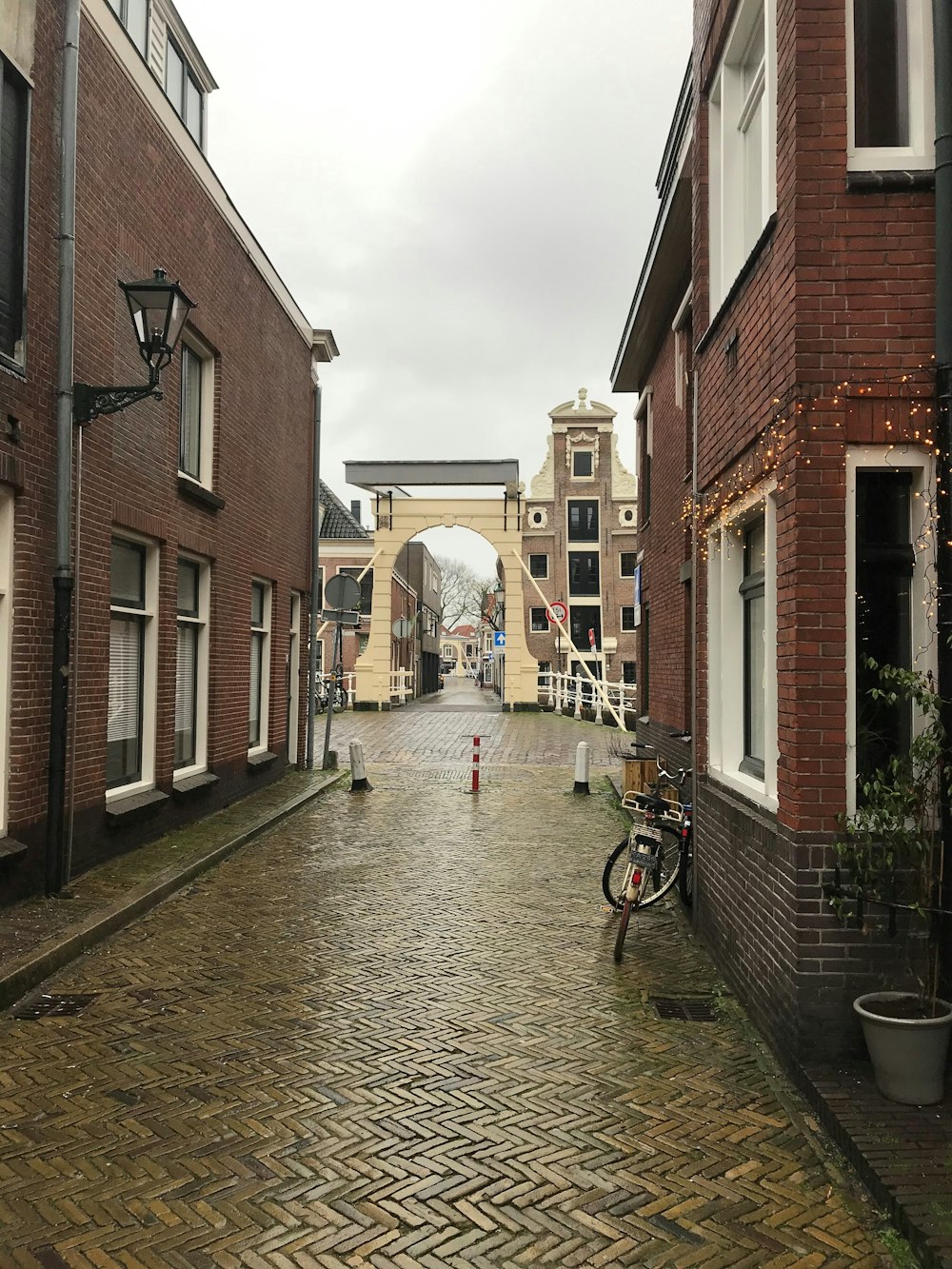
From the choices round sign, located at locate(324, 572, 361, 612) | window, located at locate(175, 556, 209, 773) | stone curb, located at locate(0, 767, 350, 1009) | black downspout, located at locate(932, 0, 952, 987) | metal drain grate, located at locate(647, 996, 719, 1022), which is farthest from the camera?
round sign, located at locate(324, 572, 361, 612)

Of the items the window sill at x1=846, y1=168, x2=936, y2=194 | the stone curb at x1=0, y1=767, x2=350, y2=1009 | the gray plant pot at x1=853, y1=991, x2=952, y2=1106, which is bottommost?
the stone curb at x1=0, y1=767, x2=350, y2=1009

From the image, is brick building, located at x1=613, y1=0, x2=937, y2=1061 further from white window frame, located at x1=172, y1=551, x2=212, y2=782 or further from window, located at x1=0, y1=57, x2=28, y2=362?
white window frame, located at x1=172, y1=551, x2=212, y2=782

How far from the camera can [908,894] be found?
4.50 metres

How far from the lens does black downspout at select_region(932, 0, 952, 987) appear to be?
14.5 ft

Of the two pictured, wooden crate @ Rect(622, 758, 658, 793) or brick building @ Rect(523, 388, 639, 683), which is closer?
wooden crate @ Rect(622, 758, 658, 793)


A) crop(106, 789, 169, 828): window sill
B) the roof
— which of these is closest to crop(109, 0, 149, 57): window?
crop(106, 789, 169, 828): window sill

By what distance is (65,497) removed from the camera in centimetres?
764

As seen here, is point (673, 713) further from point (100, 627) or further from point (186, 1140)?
point (186, 1140)

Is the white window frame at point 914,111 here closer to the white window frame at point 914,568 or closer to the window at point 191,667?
the white window frame at point 914,568

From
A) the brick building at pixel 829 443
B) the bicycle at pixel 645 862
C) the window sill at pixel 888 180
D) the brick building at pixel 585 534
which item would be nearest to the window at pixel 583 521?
the brick building at pixel 585 534

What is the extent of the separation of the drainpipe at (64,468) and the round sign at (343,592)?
8725mm

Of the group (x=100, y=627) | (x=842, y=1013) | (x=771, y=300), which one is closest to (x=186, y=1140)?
(x=842, y=1013)

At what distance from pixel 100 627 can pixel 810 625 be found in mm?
6269

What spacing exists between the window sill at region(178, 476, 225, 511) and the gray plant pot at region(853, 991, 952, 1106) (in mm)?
8576
